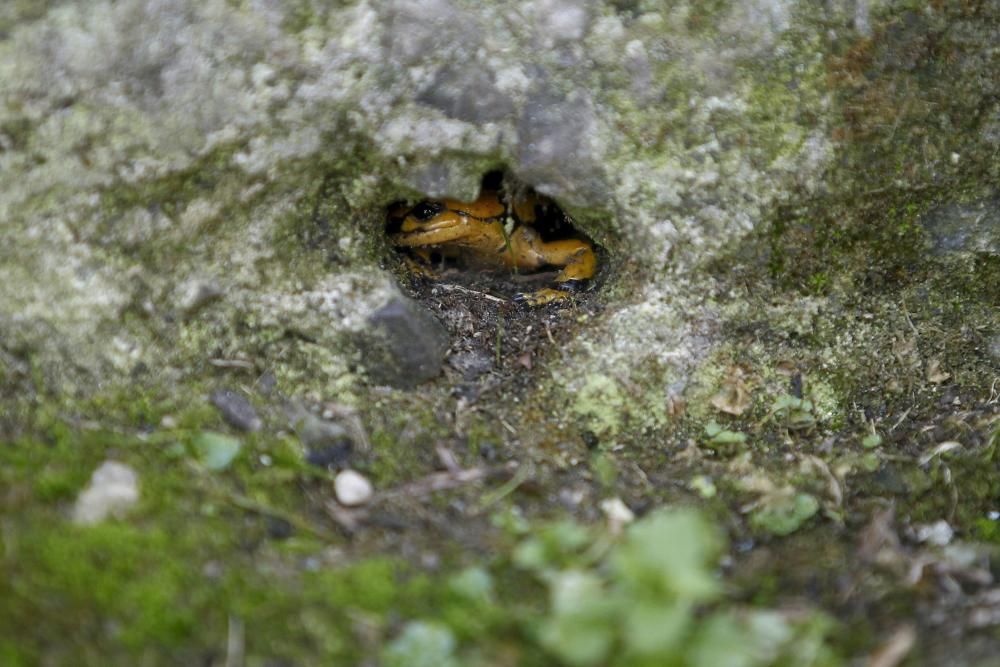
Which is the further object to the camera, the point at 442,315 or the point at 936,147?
the point at 442,315

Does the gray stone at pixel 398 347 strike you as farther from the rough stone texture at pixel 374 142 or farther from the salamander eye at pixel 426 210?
the salamander eye at pixel 426 210

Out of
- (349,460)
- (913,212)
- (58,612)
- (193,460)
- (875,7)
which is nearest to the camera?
(58,612)

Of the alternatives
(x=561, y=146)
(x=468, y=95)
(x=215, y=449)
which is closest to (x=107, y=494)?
(x=215, y=449)

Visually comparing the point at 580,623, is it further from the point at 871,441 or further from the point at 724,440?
the point at 871,441

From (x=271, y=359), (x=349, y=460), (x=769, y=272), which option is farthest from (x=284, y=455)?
(x=769, y=272)

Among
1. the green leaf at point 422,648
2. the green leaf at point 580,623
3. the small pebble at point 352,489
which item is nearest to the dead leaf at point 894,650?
the green leaf at point 580,623

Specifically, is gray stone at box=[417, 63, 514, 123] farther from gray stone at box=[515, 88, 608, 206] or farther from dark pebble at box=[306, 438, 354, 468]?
dark pebble at box=[306, 438, 354, 468]

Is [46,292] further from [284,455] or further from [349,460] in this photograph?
[349,460]
